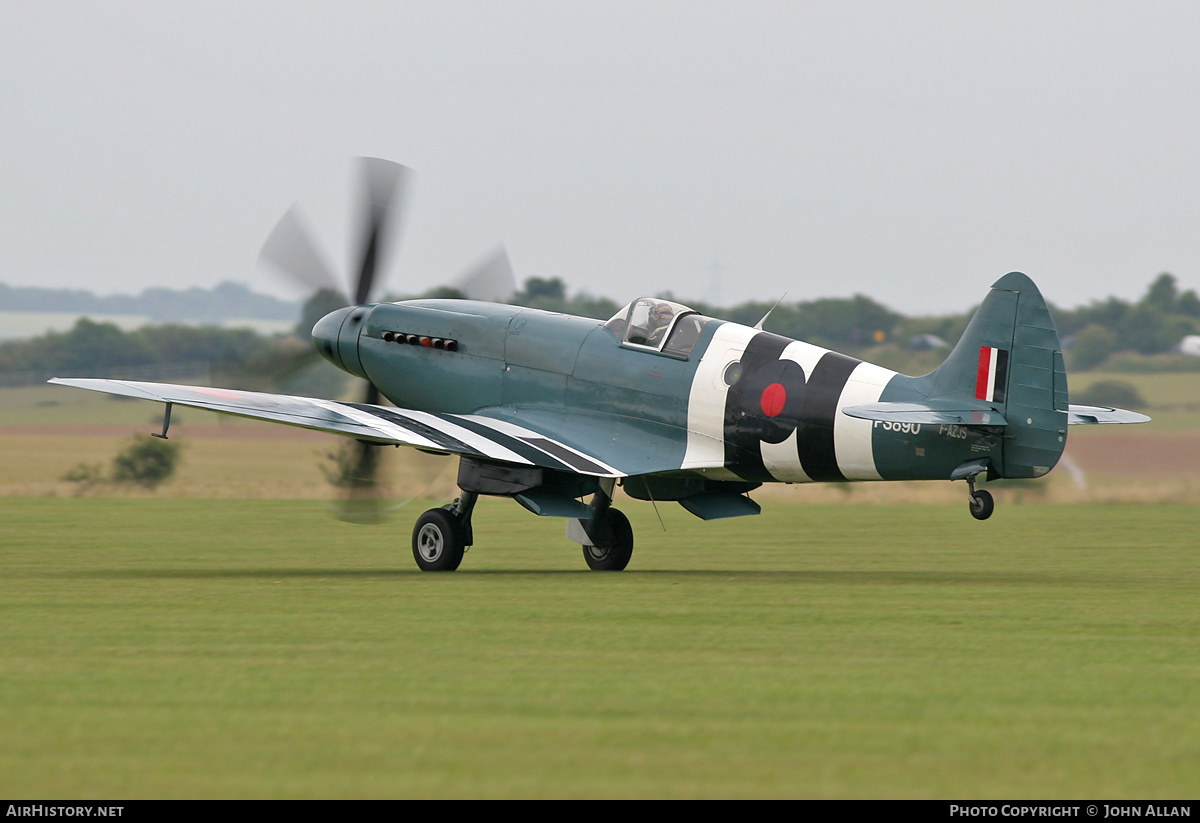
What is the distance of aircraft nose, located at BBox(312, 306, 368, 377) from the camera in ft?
66.5

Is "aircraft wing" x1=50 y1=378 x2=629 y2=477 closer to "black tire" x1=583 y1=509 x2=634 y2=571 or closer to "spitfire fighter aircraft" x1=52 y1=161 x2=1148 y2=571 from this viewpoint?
"spitfire fighter aircraft" x1=52 y1=161 x2=1148 y2=571

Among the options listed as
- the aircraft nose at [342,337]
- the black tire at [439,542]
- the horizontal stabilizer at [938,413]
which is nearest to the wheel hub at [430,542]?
the black tire at [439,542]

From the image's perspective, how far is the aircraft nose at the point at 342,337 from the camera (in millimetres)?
20266

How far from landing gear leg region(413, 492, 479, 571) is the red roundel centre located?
3.21 meters

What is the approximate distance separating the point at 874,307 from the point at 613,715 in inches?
1932

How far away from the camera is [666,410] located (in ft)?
55.7

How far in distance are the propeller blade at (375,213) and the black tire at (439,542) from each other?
463 cm

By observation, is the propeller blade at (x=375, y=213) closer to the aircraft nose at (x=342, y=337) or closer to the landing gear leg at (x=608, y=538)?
the aircraft nose at (x=342, y=337)

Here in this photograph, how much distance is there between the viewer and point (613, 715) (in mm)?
8188

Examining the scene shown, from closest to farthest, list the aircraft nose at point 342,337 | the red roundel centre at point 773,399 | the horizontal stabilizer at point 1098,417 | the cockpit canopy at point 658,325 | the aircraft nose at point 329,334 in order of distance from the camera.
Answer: the red roundel centre at point 773,399 < the cockpit canopy at point 658,325 < the horizontal stabilizer at point 1098,417 < the aircraft nose at point 342,337 < the aircraft nose at point 329,334

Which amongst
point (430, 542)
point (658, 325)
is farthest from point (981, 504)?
point (430, 542)

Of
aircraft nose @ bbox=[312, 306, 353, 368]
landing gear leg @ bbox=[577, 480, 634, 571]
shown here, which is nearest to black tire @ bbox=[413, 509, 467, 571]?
landing gear leg @ bbox=[577, 480, 634, 571]

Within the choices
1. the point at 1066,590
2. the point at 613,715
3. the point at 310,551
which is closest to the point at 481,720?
the point at 613,715

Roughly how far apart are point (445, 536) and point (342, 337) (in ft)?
13.5
